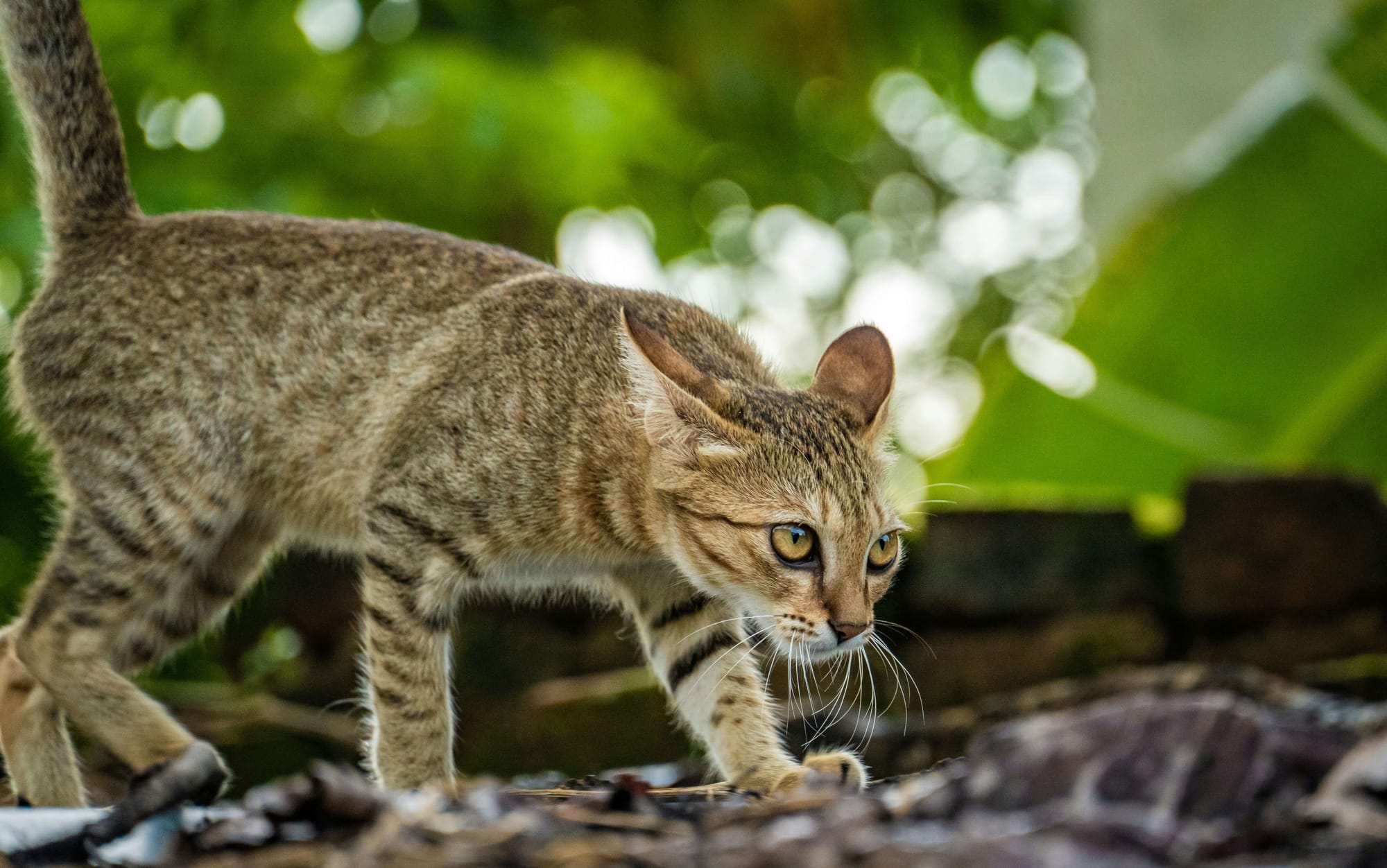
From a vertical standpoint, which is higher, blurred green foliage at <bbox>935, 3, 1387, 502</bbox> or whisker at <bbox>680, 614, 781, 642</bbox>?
blurred green foliage at <bbox>935, 3, 1387, 502</bbox>

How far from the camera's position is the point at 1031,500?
18.7 feet

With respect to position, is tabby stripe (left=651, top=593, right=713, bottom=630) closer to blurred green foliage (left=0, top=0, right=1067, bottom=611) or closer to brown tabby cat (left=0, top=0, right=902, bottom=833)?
brown tabby cat (left=0, top=0, right=902, bottom=833)

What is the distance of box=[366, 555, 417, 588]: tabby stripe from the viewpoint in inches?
140

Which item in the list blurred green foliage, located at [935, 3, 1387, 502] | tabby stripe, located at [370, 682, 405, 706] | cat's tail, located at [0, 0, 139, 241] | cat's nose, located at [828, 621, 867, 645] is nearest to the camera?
cat's nose, located at [828, 621, 867, 645]

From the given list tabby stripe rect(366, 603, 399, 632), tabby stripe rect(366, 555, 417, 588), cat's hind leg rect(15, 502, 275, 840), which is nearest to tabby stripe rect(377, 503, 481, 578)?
tabby stripe rect(366, 555, 417, 588)

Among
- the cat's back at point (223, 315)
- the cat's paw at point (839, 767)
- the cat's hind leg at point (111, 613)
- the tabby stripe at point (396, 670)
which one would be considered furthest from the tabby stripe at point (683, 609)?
the cat's hind leg at point (111, 613)

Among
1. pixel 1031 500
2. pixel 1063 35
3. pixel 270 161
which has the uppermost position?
pixel 1063 35

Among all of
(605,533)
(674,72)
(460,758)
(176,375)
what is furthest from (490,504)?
(674,72)

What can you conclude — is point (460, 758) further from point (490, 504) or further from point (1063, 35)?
point (1063, 35)

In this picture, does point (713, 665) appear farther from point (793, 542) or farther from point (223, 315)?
point (223, 315)

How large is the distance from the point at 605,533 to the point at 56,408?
174 centimetres

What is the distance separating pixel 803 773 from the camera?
329cm

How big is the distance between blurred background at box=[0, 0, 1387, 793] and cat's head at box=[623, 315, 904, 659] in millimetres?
379

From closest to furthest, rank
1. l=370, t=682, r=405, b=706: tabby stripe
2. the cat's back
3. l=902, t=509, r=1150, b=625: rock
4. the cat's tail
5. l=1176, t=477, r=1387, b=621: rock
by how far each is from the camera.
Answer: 1. l=370, t=682, r=405, b=706: tabby stripe
2. the cat's back
3. the cat's tail
4. l=1176, t=477, r=1387, b=621: rock
5. l=902, t=509, r=1150, b=625: rock
